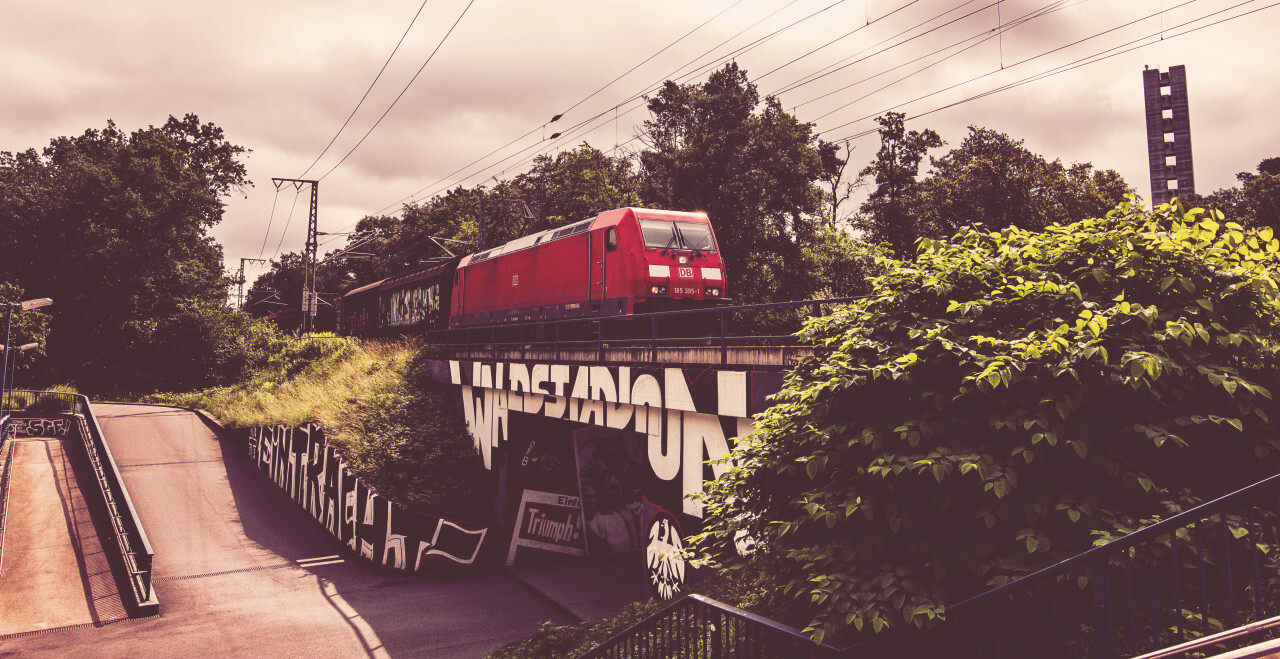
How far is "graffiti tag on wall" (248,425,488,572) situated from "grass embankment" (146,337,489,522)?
0.45m

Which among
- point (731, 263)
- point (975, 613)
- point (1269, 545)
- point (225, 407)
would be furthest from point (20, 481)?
point (1269, 545)

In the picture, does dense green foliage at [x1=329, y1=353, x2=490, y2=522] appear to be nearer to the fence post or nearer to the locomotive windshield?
the locomotive windshield

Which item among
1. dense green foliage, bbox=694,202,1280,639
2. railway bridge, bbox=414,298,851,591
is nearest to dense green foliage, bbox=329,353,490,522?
railway bridge, bbox=414,298,851,591

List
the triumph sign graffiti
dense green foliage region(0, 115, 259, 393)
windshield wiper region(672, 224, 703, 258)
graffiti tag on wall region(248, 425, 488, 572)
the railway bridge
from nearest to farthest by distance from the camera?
1. the triumph sign graffiti
2. the railway bridge
3. windshield wiper region(672, 224, 703, 258)
4. graffiti tag on wall region(248, 425, 488, 572)
5. dense green foliage region(0, 115, 259, 393)

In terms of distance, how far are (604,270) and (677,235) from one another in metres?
1.98

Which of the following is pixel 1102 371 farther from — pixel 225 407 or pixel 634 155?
pixel 225 407

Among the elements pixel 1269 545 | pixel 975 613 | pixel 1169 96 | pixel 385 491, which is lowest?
pixel 385 491

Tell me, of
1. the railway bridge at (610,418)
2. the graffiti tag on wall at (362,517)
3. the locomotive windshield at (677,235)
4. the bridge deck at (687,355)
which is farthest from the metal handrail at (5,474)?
the locomotive windshield at (677,235)

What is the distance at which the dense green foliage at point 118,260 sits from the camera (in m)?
44.1

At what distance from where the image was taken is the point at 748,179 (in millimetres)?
31125

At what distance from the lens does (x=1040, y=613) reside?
4.84 meters

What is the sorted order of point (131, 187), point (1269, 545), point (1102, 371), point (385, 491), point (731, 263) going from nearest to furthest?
point (1269, 545), point (1102, 371), point (385, 491), point (731, 263), point (131, 187)

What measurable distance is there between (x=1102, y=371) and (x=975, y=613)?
1826mm

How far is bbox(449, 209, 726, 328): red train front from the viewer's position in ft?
56.0
